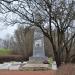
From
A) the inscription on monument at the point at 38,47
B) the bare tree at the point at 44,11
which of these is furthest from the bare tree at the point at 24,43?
the bare tree at the point at 44,11

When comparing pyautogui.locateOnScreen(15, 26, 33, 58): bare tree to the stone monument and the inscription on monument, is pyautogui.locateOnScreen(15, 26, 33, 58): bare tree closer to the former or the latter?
the stone monument

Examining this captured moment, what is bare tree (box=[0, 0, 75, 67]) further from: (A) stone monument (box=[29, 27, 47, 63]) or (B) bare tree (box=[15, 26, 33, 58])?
(B) bare tree (box=[15, 26, 33, 58])

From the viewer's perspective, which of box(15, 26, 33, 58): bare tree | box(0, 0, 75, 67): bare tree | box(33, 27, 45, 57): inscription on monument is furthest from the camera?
box(15, 26, 33, 58): bare tree

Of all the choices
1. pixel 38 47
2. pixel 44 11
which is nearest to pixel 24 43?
pixel 38 47

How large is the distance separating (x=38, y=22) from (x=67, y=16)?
8.87 feet

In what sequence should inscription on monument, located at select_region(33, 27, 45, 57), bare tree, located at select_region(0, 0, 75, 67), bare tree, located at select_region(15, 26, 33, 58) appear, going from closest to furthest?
1. bare tree, located at select_region(0, 0, 75, 67)
2. inscription on monument, located at select_region(33, 27, 45, 57)
3. bare tree, located at select_region(15, 26, 33, 58)

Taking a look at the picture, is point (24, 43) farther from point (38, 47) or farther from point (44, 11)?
point (44, 11)

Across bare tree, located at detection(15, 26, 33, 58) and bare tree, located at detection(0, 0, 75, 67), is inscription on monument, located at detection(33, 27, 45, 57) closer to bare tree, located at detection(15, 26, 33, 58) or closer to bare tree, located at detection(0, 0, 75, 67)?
bare tree, located at detection(0, 0, 75, 67)

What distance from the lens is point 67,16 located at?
2447 cm

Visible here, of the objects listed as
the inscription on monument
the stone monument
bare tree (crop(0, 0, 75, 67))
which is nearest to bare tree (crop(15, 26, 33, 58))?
the stone monument

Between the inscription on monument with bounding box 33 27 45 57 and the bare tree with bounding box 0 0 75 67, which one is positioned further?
the inscription on monument with bounding box 33 27 45 57

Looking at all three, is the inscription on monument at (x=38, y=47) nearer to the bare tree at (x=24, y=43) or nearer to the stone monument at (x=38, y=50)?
the stone monument at (x=38, y=50)

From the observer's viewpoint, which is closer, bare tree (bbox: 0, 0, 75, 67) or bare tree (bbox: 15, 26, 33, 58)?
bare tree (bbox: 0, 0, 75, 67)

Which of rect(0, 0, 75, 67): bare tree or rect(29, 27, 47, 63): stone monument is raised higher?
rect(0, 0, 75, 67): bare tree
